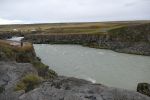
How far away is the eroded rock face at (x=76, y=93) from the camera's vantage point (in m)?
14.6

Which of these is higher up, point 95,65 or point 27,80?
point 27,80

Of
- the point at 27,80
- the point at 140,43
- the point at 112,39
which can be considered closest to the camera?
the point at 27,80

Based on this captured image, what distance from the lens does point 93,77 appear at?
129 feet

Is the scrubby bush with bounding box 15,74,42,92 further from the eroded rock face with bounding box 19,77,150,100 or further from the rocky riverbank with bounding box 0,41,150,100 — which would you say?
the eroded rock face with bounding box 19,77,150,100

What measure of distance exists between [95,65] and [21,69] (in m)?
30.5

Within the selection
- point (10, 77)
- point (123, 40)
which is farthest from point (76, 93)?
point (123, 40)

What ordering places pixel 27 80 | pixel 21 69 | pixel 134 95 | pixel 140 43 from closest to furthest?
pixel 134 95 < pixel 27 80 < pixel 21 69 < pixel 140 43

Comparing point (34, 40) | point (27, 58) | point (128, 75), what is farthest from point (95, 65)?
point (34, 40)

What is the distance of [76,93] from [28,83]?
4088 millimetres

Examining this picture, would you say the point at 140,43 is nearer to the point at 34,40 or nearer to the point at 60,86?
the point at 34,40

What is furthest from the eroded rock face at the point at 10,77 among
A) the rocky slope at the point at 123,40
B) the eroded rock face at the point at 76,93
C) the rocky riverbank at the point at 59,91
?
the rocky slope at the point at 123,40

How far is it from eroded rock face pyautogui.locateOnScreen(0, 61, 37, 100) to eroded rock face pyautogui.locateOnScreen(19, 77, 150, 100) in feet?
4.06

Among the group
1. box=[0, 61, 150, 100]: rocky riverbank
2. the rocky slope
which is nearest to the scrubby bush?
box=[0, 61, 150, 100]: rocky riverbank

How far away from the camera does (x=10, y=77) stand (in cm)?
1978
